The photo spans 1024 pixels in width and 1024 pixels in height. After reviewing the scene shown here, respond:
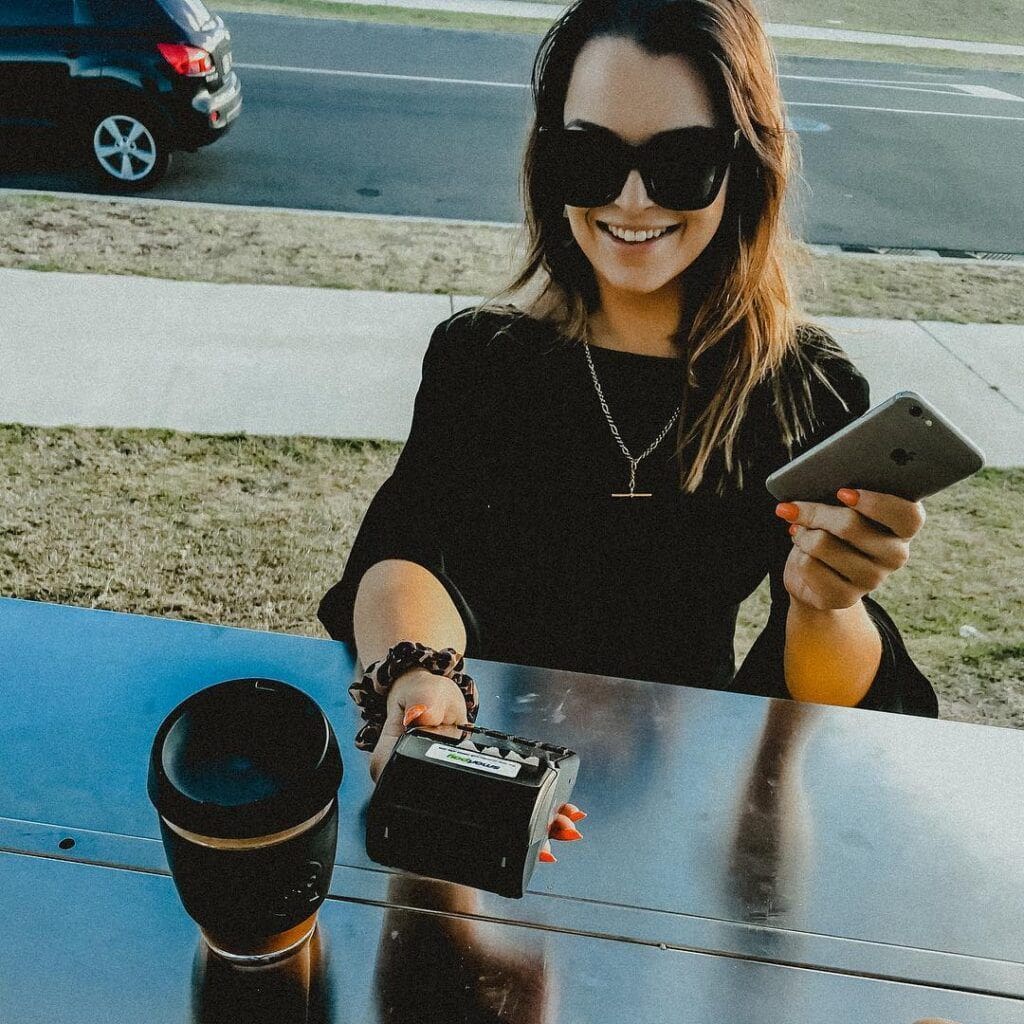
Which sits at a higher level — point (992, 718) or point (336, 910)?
point (336, 910)

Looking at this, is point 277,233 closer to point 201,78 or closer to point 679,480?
point 201,78

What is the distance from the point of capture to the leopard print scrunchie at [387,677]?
1.26 metres

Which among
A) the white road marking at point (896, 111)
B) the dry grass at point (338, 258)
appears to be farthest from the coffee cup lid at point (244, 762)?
the white road marking at point (896, 111)

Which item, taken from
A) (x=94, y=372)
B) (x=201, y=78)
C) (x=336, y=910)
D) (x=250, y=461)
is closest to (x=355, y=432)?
(x=250, y=461)

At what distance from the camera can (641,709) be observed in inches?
55.4

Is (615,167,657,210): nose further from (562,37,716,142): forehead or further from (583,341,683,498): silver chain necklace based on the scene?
(583,341,683,498): silver chain necklace

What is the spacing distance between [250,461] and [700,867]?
3092mm

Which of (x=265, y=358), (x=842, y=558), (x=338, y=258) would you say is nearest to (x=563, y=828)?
(x=842, y=558)

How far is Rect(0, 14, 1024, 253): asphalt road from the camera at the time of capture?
747 centimetres

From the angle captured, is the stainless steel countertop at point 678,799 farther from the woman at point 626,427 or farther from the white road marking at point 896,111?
the white road marking at point 896,111

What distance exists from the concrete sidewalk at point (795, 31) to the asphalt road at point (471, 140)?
2.24 metres

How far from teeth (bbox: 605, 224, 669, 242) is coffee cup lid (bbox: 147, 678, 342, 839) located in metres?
0.97

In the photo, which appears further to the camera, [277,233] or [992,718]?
[277,233]

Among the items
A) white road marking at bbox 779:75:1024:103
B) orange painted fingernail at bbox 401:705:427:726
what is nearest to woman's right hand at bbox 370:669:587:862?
orange painted fingernail at bbox 401:705:427:726
